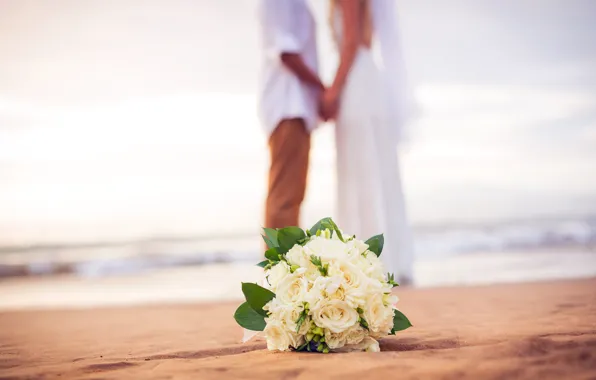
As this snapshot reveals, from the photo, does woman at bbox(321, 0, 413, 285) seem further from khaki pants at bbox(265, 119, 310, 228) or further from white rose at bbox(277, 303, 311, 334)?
white rose at bbox(277, 303, 311, 334)

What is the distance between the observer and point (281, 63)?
10.4 feet

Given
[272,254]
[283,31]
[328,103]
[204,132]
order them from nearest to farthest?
[272,254] → [283,31] → [328,103] → [204,132]

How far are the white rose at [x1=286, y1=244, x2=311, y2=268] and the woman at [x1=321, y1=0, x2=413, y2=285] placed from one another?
1895 millimetres

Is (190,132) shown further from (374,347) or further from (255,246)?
(374,347)

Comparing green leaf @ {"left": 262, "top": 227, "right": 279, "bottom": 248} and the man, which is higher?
the man

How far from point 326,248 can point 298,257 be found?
80 millimetres

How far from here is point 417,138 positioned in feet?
12.1

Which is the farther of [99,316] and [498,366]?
[99,316]

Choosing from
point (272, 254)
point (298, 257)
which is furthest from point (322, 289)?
point (272, 254)

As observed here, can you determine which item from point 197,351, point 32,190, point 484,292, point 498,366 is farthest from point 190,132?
point 498,366

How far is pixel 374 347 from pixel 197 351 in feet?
1.86

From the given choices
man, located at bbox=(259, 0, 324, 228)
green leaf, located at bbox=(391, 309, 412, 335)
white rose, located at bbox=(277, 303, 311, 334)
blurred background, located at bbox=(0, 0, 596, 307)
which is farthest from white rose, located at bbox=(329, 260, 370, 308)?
blurred background, located at bbox=(0, 0, 596, 307)

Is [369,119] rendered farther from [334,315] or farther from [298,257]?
[334,315]

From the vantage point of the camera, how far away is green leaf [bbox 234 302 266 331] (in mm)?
1638
